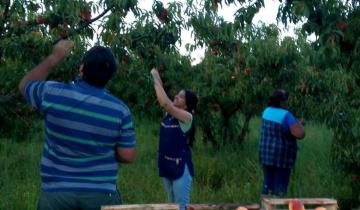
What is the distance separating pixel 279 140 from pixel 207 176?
3.21m

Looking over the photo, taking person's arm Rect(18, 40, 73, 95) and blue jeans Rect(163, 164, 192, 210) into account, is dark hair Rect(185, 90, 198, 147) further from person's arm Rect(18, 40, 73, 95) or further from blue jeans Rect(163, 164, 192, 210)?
person's arm Rect(18, 40, 73, 95)

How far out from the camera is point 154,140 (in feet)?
61.9

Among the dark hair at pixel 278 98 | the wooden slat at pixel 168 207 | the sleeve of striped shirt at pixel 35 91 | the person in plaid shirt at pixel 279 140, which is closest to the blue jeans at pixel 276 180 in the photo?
the person in plaid shirt at pixel 279 140

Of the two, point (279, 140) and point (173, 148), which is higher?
point (279, 140)

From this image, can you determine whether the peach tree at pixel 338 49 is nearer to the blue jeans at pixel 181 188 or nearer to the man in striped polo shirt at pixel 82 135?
the blue jeans at pixel 181 188

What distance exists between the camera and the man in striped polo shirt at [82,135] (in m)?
4.12

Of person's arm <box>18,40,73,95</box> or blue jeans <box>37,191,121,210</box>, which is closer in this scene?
blue jeans <box>37,191,121,210</box>

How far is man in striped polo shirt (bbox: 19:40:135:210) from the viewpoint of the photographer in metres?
4.12

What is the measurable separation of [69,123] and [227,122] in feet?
40.1

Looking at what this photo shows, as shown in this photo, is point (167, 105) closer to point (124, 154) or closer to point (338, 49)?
point (338, 49)

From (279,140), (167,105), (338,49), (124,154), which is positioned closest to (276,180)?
(279,140)

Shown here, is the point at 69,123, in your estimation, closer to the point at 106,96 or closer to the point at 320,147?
the point at 106,96

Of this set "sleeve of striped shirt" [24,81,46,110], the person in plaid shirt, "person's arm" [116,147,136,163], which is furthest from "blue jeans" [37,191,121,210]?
the person in plaid shirt

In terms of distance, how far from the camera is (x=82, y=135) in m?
4.11
